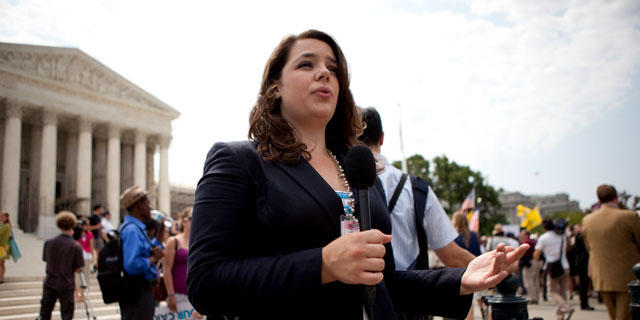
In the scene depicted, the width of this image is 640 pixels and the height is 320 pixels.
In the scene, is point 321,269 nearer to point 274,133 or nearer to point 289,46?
point 274,133

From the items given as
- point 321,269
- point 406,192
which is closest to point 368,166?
point 321,269

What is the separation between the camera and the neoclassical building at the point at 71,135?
33.0 meters

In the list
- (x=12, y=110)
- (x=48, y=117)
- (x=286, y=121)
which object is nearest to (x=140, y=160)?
(x=48, y=117)

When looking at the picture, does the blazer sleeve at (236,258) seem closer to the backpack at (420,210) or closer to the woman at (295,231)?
the woman at (295,231)

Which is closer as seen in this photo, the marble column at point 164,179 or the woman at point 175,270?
the woman at point 175,270

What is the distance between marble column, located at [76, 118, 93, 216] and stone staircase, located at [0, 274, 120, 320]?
79.0 feet

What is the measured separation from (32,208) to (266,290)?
3916cm

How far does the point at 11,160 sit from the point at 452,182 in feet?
199

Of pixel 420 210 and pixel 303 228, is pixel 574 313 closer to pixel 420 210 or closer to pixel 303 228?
pixel 420 210

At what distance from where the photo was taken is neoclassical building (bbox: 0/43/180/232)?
33.0 metres

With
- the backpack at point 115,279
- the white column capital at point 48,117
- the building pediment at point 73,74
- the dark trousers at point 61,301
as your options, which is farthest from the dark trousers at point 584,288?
the white column capital at point 48,117

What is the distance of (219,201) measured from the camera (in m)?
1.68

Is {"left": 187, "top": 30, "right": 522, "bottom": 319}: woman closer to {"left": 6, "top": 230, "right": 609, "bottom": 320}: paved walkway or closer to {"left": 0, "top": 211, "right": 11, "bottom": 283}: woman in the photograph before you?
{"left": 6, "top": 230, "right": 609, "bottom": 320}: paved walkway

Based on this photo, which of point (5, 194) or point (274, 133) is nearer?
point (274, 133)
